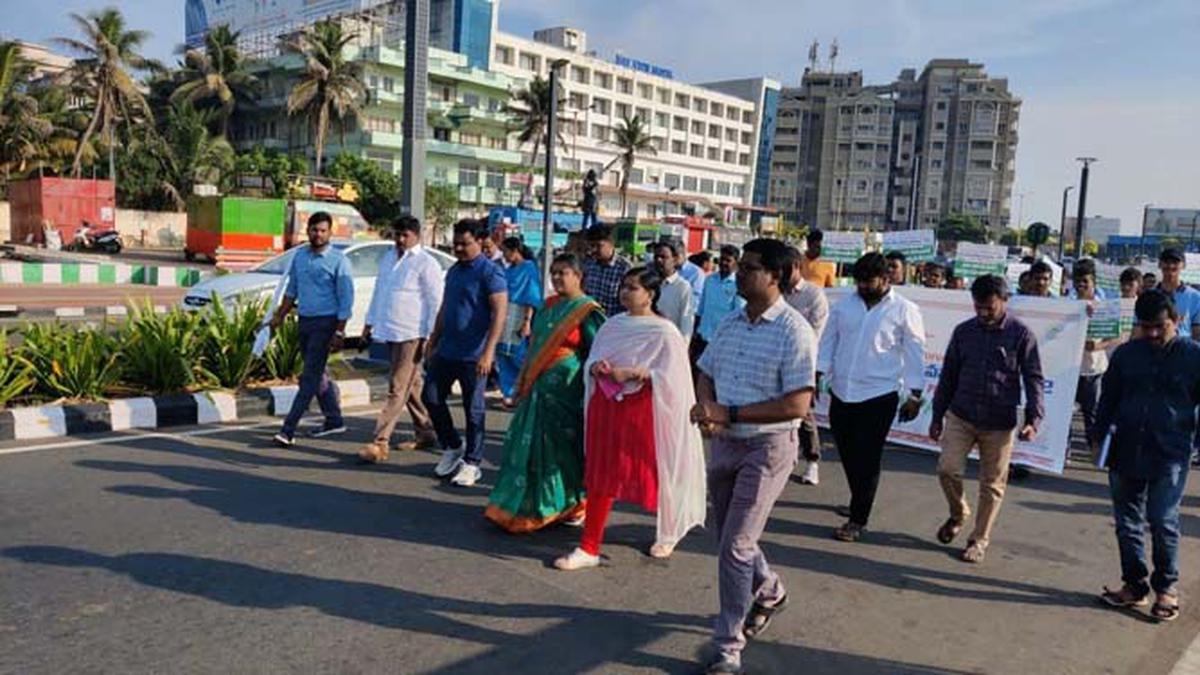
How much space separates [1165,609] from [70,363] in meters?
7.81

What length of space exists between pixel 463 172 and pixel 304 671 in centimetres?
6105

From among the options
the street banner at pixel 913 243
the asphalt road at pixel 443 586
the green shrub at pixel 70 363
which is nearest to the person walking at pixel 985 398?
the asphalt road at pixel 443 586

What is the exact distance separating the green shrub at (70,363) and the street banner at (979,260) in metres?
10.0

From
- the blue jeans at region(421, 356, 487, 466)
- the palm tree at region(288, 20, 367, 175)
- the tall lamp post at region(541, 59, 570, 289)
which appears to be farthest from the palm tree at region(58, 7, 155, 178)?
the blue jeans at region(421, 356, 487, 466)

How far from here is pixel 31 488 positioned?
5.45 meters

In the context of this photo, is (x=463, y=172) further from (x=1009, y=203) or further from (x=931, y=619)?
(x=1009, y=203)

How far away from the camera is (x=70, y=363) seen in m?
7.32

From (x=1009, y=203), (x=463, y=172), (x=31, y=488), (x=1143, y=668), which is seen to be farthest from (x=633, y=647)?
(x=1009, y=203)

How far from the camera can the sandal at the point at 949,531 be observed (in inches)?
212

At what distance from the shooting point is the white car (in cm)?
1073

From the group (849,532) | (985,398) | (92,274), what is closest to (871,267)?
(985,398)

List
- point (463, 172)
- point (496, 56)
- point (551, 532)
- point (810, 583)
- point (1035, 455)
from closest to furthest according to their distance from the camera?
point (810, 583) → point (551, 532) → point (1035, 455) → point (463, 172) → point (496, 56)

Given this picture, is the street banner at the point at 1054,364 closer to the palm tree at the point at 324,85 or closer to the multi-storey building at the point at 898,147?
the palm tree at the point at 324,85

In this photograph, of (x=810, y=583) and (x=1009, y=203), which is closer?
(x=810, y=583)
